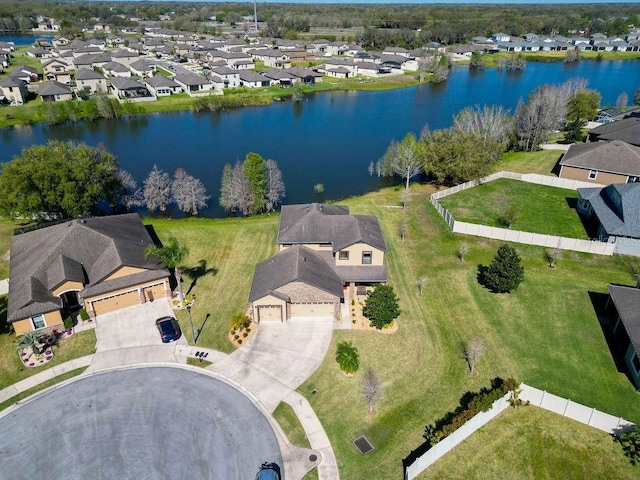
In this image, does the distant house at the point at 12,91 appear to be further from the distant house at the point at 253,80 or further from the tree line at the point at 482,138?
the tree line at the point at 482,138

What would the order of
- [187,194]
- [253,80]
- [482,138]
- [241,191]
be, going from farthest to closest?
[253,80] → [482,138] → [187,194] → [241,191]

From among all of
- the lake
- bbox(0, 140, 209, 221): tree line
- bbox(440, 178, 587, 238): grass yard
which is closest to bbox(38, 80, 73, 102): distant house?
the lake

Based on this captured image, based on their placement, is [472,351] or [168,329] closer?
[472,351]

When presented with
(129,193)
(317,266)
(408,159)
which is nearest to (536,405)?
(317,266)

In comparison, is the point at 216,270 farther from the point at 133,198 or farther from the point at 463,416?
the point at 463,416

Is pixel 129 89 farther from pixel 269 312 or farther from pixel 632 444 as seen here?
pixel 632 444

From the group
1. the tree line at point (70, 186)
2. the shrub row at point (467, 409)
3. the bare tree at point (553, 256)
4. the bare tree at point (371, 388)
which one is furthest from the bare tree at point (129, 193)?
the bare tree at point (553, 256)

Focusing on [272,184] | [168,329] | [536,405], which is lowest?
[536,405]
